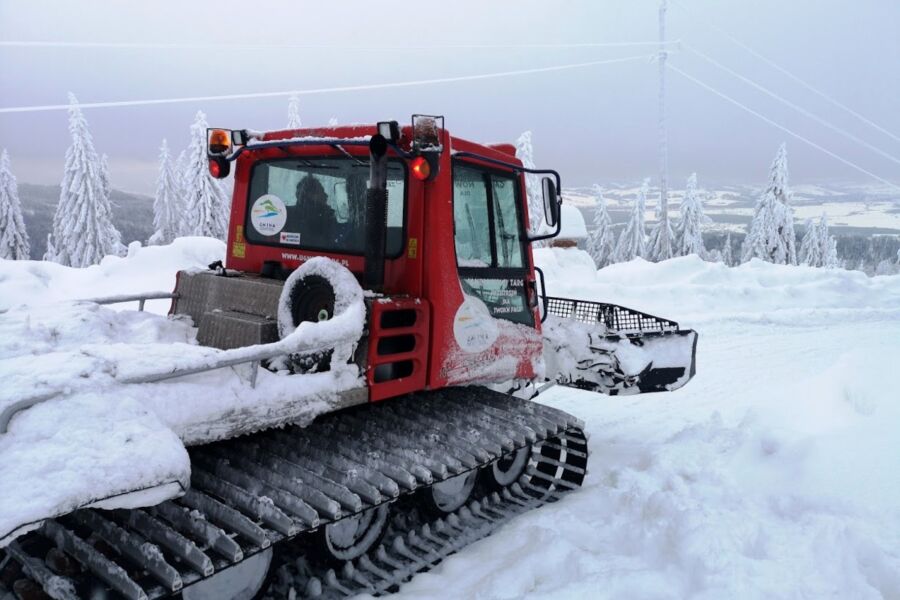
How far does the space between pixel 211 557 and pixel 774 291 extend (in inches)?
651

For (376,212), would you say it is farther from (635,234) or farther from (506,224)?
(635,234)

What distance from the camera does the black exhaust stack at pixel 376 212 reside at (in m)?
4.02

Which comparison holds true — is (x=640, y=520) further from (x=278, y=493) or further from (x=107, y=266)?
(x=107, y=266)

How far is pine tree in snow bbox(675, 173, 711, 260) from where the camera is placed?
56.1 meters

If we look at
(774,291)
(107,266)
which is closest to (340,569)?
(107,266)

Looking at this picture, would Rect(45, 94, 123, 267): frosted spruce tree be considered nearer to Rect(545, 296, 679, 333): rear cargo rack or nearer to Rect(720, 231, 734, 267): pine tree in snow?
Rect(545, 296, 679, 333): rear cargo rack

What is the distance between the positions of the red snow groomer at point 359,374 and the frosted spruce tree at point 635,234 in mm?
59013

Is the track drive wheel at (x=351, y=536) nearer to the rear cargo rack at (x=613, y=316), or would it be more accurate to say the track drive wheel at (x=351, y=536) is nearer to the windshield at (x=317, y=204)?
the windshield at (x=317, y=204)

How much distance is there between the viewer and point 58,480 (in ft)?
7.95

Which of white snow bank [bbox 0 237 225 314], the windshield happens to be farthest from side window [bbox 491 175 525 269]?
white snow bank [bbox 0 237 225 314]

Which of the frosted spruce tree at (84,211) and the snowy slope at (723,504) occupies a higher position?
the frosted spruce tree at (84,211)

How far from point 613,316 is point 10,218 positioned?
4457 centimetres

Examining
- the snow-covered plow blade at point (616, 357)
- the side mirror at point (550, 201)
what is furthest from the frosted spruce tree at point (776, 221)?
the side mirror at point (550, 201)

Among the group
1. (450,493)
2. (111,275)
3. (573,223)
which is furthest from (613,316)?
(111,275)
